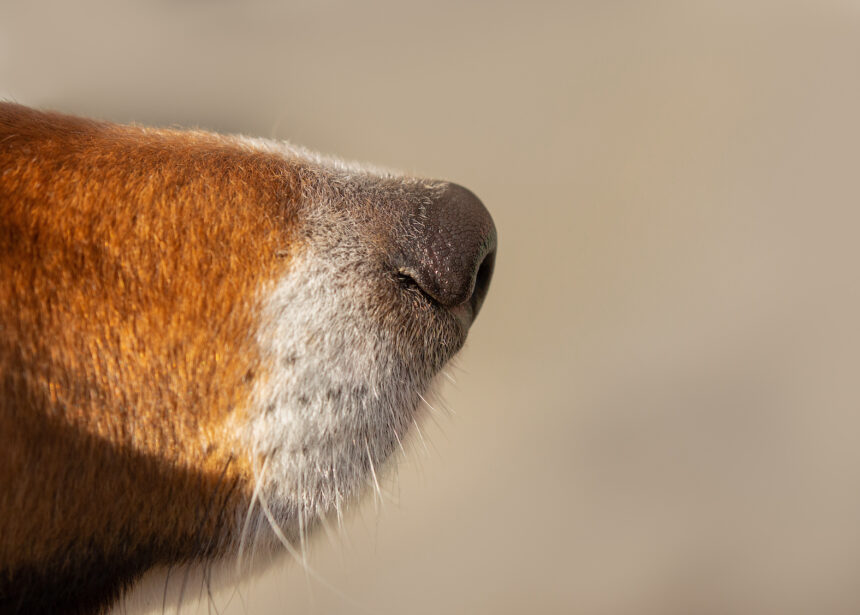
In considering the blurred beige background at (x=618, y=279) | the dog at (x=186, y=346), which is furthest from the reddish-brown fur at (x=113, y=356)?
the blurred beige background at (x=618, y=279)

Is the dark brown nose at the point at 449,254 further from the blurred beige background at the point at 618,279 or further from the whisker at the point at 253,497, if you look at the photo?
the blurred beige background at the point at 618,279

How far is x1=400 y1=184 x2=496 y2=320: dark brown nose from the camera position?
80cm

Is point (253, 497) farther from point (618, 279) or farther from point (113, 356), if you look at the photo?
point (618, 279)

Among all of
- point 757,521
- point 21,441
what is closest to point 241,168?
point 21,441

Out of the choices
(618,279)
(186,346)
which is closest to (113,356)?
(186,346)

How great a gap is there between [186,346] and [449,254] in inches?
11.2

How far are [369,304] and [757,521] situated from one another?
947 mm

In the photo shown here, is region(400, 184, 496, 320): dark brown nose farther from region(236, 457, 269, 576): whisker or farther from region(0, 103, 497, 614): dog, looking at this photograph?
region(236, 457, 269, 576): whisker

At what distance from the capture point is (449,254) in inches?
31.4

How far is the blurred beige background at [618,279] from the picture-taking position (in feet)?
4.33

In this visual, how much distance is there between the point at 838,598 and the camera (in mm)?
1315

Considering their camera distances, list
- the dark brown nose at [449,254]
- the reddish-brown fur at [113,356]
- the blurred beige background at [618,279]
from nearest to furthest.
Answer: the reddish-brown fur at [113,356]
the dark brown nose at [449,254]
the blurred beige background at [618,279]

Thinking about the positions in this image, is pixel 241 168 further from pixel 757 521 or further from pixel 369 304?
pixel 757 521

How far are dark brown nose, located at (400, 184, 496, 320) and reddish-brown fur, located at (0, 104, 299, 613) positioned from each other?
5.7 inches
